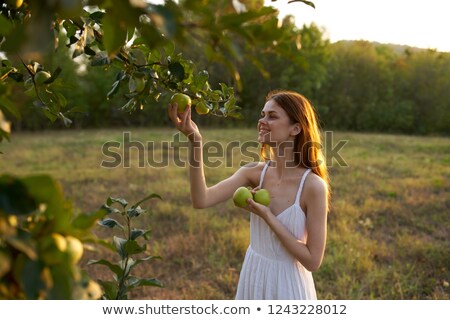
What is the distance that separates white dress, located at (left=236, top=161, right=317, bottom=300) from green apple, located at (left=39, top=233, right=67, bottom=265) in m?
1.44

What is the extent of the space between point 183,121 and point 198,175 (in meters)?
0.31

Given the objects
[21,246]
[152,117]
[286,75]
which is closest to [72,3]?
[21,246]

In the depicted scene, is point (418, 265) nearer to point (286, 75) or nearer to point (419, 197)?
point (419, 197)

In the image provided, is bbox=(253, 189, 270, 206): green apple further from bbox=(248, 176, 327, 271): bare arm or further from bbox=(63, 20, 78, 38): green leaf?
bbox=(63, 20, 78, 38): green leaf

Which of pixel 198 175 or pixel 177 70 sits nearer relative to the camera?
pixel 177 70

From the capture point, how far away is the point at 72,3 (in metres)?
0.38

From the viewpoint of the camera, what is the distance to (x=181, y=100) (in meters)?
1.47

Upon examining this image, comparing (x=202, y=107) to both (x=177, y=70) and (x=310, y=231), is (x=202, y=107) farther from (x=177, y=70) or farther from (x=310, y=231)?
(x=310, y=231)

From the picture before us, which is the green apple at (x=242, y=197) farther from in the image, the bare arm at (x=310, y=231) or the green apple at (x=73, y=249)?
the green apple at (x=73, y=249)

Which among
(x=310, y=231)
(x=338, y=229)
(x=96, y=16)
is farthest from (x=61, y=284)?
(x=338, y=229)

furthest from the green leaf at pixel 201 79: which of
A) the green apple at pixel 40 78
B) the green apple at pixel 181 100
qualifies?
the green apple at pixel 40 78

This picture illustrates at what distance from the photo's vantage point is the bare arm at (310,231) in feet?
5.74

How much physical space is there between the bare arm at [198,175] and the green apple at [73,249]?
3.61ft

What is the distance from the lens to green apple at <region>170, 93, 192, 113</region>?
4.76ft
